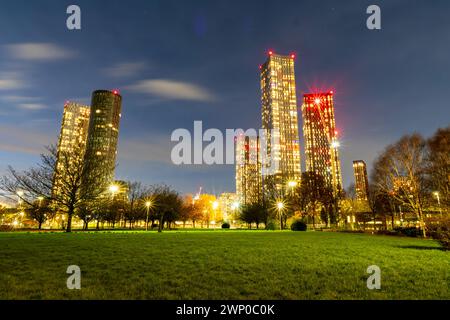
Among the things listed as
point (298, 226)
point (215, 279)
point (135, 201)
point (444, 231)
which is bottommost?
point (298, 226)

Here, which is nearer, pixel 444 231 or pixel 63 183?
pixel 444 231

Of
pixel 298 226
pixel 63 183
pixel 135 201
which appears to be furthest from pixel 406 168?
pixel 135 201

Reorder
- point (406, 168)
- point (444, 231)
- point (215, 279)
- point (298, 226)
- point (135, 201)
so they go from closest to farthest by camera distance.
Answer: point (215, 279) < point (444, 231) < point (406, 168) < point (298, 226) < point (135, 201)

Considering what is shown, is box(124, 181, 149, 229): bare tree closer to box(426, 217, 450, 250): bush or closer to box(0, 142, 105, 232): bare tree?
box(0, 142, 105, 232): bare tree

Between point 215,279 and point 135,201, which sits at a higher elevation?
point 135,201

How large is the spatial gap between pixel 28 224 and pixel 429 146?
120m

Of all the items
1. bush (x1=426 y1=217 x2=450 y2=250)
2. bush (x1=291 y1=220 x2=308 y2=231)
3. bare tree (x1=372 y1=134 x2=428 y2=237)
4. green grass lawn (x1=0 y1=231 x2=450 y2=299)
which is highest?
bare tree (x1=372 y1=134 x2=428 y2=237)

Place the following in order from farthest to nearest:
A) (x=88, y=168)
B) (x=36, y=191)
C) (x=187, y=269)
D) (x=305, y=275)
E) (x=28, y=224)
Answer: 1. (x=28, y=224)
2. (x=88, y=168)
3. (x=36, y=191)
4. (x=187, y=269)
5. (x=305, y=275)

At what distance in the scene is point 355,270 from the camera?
8.49m

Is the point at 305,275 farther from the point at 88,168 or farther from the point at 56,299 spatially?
the point at 88,168

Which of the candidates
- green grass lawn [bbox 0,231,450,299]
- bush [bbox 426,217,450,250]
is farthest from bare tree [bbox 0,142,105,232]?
bush [bbox 426,217,450,250]

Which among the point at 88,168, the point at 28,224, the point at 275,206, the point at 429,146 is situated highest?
the point at 429,146

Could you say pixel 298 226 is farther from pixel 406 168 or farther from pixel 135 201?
pixel 135 201
